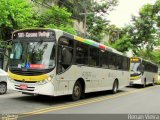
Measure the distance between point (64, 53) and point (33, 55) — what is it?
1277 mm

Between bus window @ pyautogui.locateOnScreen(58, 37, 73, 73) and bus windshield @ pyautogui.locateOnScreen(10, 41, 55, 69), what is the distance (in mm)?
348

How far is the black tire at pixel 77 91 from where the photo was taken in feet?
47.9

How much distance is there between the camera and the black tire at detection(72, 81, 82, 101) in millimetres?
14613

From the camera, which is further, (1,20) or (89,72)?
(1,20)

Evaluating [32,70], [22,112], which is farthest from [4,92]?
[22,112]

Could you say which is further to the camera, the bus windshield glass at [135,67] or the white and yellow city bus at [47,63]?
the bus windshield glass at [135,67]

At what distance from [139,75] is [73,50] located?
16717mm

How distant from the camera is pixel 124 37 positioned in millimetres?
43750

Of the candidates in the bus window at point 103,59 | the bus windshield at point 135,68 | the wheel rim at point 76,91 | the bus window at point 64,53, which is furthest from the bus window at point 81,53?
the bus windshield at point 135,68

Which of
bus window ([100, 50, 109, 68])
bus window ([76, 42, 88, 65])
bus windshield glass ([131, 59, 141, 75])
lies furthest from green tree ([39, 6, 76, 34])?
bus window ([76, 42, 88, 65])

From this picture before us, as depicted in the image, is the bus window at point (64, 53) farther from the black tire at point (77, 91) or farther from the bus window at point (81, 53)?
the black tire at point (77, 91)

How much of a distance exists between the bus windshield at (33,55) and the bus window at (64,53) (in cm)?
35

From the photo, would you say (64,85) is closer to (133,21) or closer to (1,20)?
(1,20)

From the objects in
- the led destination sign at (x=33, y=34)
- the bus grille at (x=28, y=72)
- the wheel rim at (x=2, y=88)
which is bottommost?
the wheel rim at (x=2, y=88)
